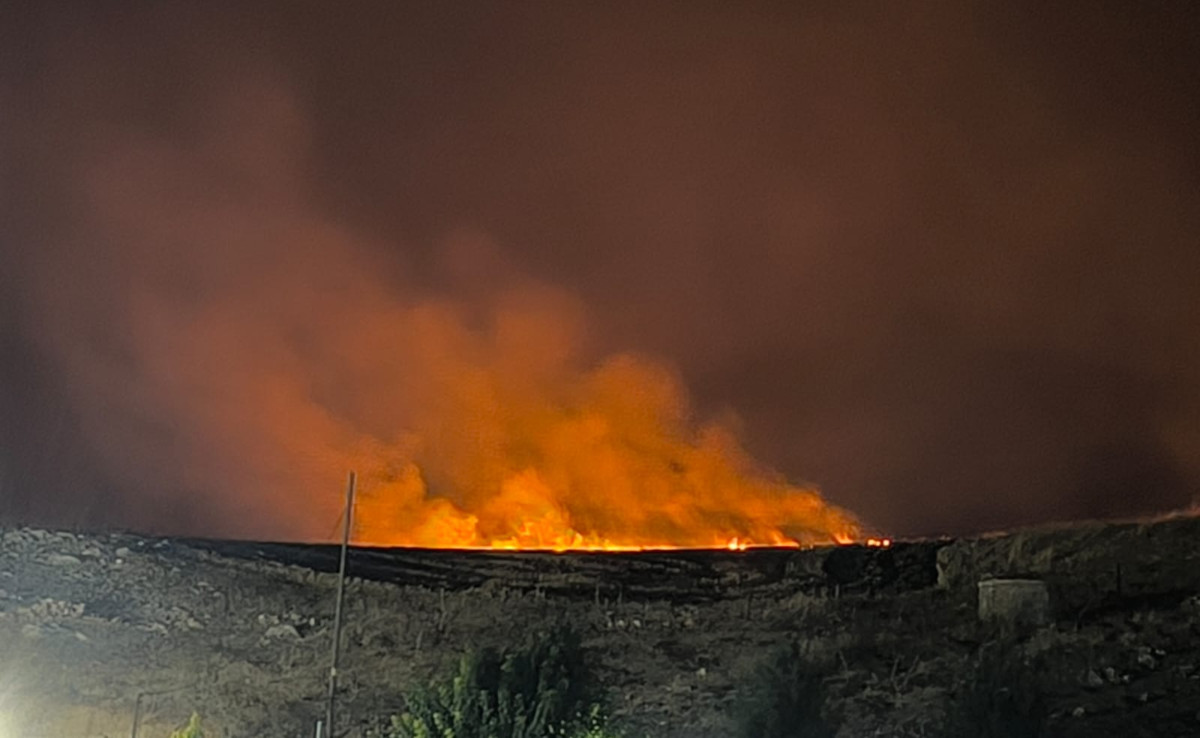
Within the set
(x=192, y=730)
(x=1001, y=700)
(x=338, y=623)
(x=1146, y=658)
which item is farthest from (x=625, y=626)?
(x=1146, y=658)

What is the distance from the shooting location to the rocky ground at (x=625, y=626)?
36.2 ft

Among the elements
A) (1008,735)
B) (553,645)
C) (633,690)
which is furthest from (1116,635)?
(553,645)

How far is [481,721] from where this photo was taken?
10.5 m

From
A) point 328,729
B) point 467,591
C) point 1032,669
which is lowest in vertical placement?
point 328,729

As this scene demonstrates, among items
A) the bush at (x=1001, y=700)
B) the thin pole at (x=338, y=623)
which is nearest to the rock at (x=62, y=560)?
the thin pole at (x=338, y=623)

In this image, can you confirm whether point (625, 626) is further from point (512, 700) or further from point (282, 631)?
point (282, 631)

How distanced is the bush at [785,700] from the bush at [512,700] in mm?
1314

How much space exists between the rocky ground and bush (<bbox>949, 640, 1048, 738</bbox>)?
80 millimetres

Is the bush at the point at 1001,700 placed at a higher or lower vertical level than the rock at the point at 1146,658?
lower

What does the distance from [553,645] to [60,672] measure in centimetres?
483

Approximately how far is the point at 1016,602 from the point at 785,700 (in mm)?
2392

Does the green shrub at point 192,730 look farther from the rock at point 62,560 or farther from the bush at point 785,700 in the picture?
the bush at point 785,700

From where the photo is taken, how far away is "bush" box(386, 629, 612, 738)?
34.2 ft

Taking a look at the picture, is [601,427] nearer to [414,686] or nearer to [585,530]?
[585,530]
